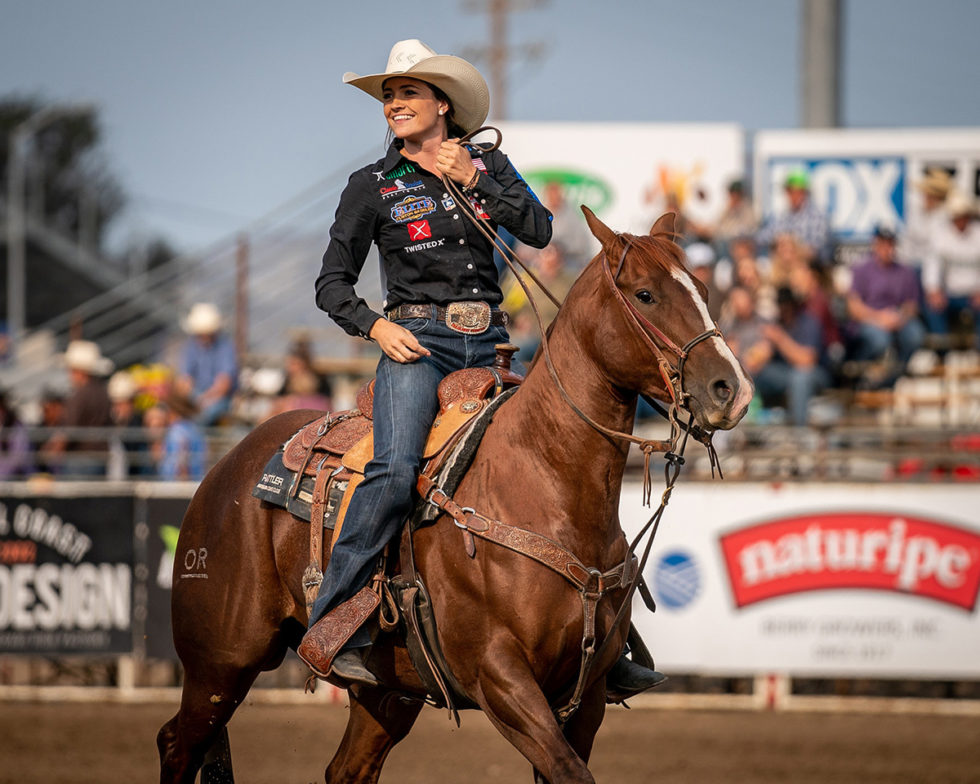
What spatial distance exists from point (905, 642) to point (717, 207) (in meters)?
6.85

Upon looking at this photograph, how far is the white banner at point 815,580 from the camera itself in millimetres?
11008

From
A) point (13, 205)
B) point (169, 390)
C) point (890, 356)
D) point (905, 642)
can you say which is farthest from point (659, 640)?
point (13, 205)

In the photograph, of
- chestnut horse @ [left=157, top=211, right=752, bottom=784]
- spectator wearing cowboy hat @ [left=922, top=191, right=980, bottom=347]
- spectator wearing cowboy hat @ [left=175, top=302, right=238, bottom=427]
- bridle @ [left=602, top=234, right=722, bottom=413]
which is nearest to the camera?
bridle @ [left=602, top=234, right=722, bottom=413]

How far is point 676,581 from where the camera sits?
1130 cm

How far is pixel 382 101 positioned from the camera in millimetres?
5590

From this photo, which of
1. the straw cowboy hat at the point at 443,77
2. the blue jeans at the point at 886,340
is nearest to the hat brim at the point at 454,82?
the straw cowboy hat at the point at 443,77

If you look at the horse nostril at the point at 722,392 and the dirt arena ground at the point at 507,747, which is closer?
the horse nostril at the point at 722,392

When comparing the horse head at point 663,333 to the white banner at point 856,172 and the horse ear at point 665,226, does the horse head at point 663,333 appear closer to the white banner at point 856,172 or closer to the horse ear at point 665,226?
the horse ear at point 665,226

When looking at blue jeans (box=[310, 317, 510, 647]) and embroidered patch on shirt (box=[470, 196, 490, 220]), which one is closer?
blue jeans (box=[310, 317, 510, 647])

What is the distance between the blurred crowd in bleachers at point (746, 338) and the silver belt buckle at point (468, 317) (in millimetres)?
7861

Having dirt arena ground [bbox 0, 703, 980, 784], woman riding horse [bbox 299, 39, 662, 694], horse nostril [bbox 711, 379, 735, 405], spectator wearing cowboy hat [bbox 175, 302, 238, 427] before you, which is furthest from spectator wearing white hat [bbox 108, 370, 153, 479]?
horse nostril [bbox 711, 379, 735, 405]

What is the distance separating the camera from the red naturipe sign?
36.1 ft

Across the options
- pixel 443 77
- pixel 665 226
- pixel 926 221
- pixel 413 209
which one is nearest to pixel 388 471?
pixel 413 209

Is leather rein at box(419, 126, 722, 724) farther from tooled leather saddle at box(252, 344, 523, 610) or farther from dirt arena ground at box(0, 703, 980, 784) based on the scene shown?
dirt arena ground at box(0, 703, 980, 784)
